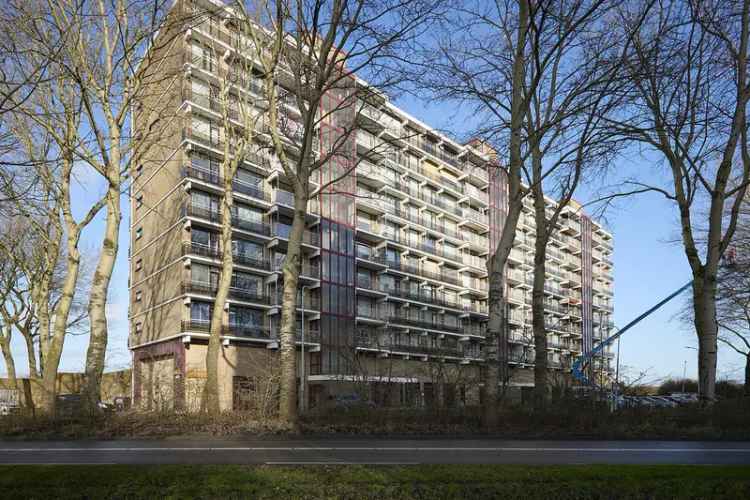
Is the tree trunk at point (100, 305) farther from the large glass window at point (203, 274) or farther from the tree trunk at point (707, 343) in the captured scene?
the large glass window at point (203, 274)

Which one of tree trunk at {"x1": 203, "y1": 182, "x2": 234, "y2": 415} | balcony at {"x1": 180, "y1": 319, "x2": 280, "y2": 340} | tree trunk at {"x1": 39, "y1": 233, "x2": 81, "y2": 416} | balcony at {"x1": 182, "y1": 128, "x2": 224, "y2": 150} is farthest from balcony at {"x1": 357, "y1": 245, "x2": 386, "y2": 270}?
tree trunk at {"x1": 39, "y1": 233, "x2": 81, "y2": 416}

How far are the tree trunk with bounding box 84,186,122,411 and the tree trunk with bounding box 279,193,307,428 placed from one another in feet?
15.6

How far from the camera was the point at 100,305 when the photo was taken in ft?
53.6

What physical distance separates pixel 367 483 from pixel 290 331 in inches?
334

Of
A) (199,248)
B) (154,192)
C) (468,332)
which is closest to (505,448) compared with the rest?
(199,248)

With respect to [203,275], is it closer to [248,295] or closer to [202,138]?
[248,295]

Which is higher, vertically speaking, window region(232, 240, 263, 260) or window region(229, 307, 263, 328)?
window region(232, 240, 263, 260)

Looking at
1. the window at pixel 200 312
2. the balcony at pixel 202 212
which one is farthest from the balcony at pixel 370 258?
the window at pixel 200 312

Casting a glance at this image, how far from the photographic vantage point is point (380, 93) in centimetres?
1611

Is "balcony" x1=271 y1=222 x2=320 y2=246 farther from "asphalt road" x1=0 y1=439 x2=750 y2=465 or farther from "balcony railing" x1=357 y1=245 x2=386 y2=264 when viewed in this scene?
"asphalt road" x1=0 y1=439 x2=750 y2=465

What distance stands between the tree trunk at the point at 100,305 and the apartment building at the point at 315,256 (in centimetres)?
930

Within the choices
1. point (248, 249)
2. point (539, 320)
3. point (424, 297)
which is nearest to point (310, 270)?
point (248, 249)

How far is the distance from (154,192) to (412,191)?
1088 inches

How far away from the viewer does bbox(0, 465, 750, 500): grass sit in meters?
6.28
